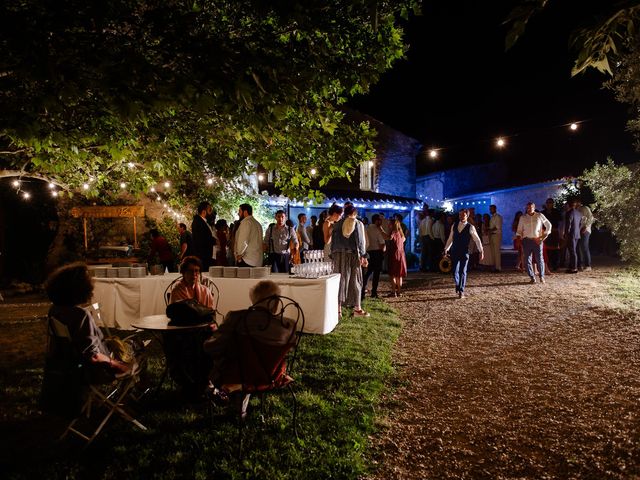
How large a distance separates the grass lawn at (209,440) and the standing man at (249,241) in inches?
127

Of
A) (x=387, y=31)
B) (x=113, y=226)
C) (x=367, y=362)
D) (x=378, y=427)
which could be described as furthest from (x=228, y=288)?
(x=113, y=226)

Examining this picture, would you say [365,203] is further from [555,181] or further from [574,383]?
[574,383]

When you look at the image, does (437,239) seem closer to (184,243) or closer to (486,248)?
(486,248)

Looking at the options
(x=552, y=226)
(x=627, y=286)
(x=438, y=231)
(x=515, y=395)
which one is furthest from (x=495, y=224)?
(x=515, y=395)

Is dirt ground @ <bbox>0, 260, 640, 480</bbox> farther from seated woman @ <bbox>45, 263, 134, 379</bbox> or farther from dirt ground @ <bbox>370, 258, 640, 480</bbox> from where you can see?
seated woman @ <bbox>45, 263, 134, 379</bbox>

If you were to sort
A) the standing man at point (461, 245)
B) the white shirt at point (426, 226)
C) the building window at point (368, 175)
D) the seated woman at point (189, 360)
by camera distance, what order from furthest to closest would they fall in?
the building window at point (368, 175), the white shirt at point (426, 226), the standing man at point (461, 245), the seated woman at point (189, 360)

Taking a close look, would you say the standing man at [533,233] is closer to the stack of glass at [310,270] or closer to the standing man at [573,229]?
the standing man at [573,229]

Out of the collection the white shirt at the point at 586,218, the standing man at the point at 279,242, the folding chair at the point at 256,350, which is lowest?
the folding chair at the point at 256,350

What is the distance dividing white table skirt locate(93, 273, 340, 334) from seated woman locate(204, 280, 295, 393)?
2808mm

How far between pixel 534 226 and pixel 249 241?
7.50 metres

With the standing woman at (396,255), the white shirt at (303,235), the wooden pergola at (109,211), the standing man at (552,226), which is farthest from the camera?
the standing man at (552,226)

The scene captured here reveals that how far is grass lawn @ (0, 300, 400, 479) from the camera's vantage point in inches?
117

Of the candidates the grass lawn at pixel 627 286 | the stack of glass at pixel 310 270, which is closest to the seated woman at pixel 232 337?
the stack of glass at pixel 310 270

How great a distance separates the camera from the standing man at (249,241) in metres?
7.48
